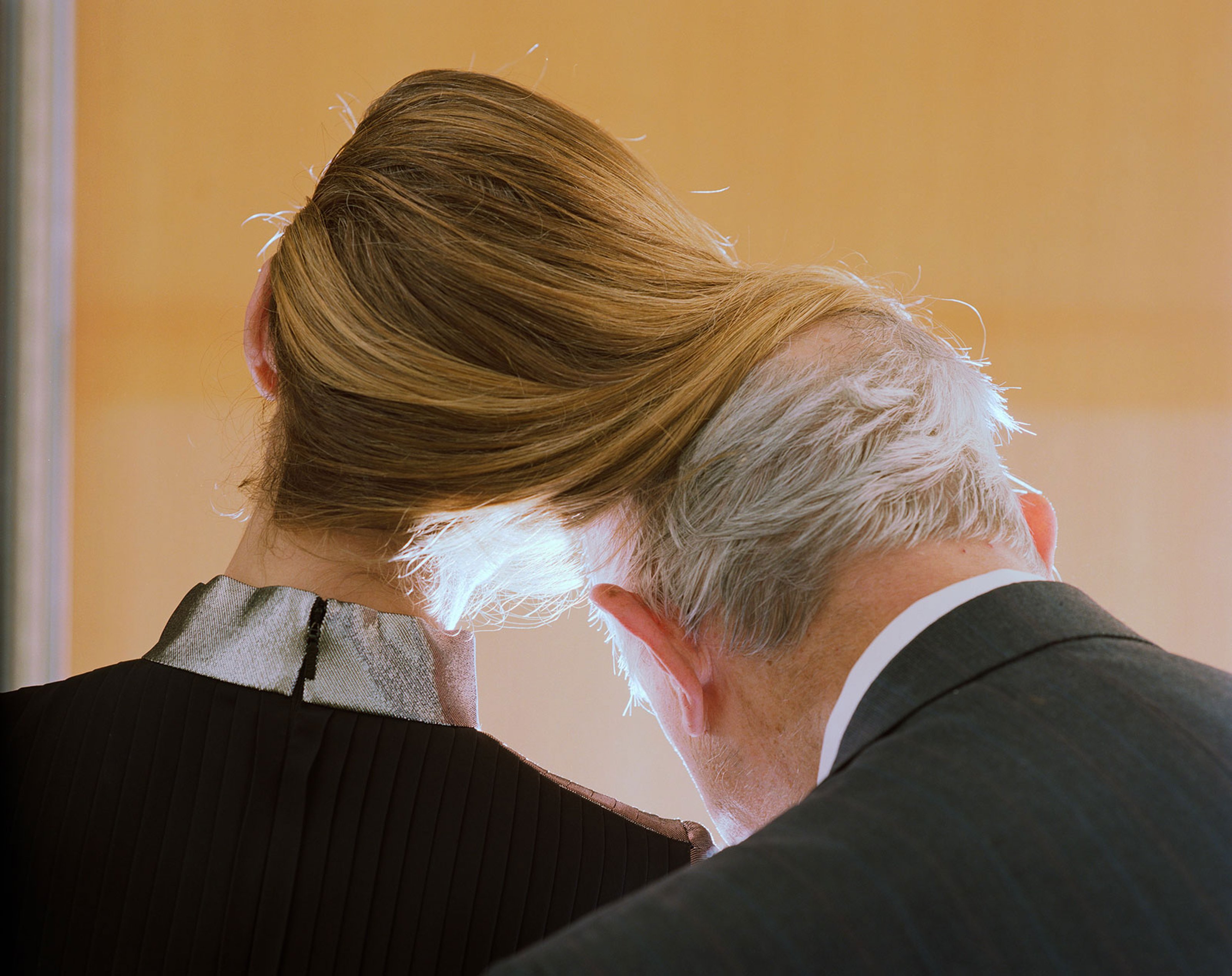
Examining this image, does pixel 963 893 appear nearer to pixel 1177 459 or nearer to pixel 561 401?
pixel 561 401

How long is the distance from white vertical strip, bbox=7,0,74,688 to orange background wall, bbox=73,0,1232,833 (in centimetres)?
2

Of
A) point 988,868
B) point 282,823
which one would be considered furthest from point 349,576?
point 988,868

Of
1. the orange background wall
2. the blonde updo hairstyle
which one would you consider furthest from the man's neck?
the orange background wall

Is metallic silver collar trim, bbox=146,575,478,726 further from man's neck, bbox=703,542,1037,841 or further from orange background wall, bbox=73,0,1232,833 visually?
orange background wall, bbox=73,0,1232,833

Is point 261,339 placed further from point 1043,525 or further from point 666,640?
point 1043,525

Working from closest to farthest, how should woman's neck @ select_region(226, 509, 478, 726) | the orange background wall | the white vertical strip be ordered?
woman's neck @ select_region(226, 509, 478, 726), the white vertical strip, the orange background wall

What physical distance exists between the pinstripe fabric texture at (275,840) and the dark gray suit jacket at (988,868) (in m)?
0.19

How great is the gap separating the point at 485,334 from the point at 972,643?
25 cm

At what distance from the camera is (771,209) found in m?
1.17

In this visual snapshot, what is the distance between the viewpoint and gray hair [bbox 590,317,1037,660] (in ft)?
1.35

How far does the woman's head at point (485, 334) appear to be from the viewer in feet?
1.45

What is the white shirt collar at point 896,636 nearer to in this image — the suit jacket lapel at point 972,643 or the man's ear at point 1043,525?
the suit jacket lapel at point 972,643

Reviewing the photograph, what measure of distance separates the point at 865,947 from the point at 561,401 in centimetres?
29

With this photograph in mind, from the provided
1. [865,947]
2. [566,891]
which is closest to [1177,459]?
[566,891]
